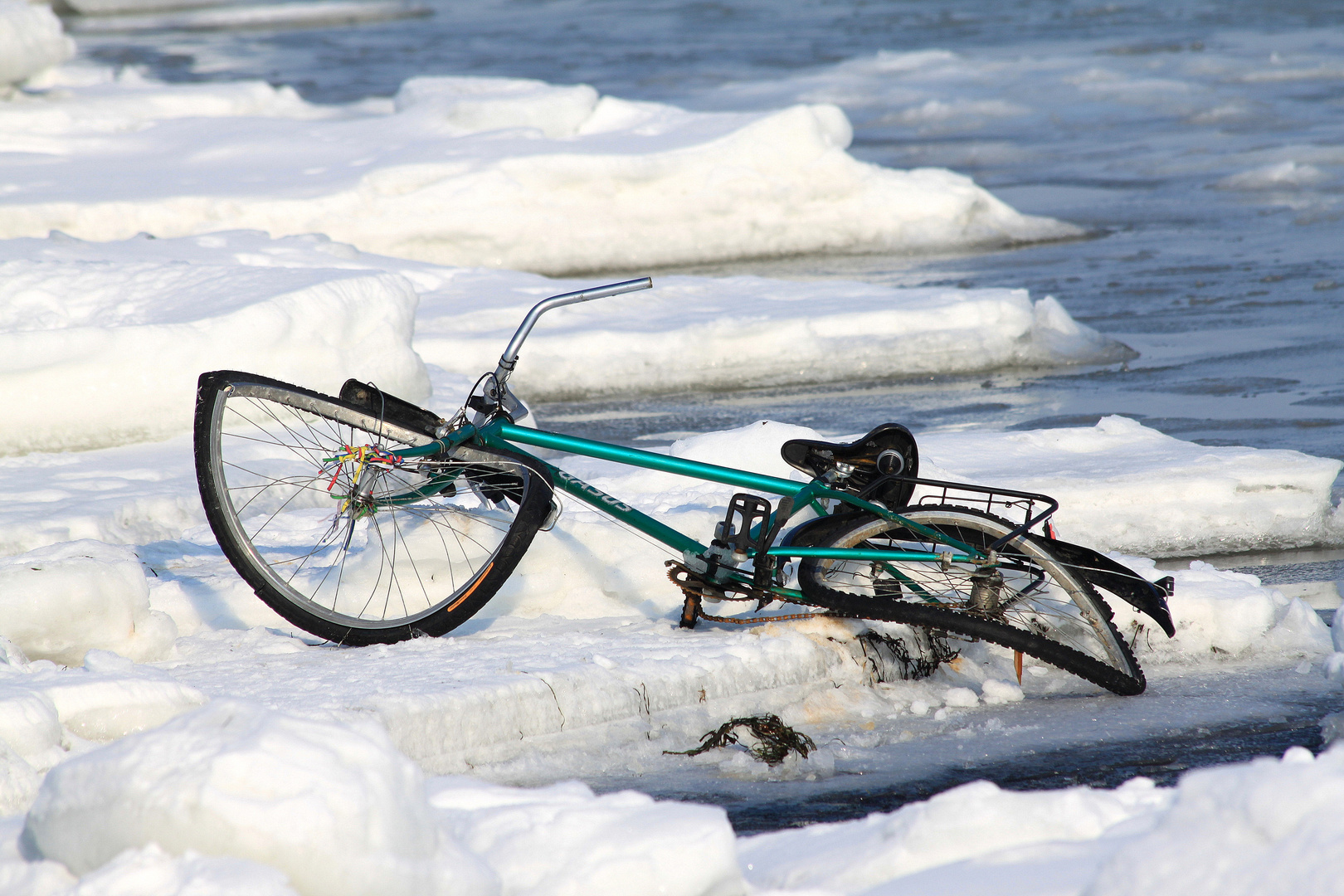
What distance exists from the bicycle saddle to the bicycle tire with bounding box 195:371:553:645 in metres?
0.72

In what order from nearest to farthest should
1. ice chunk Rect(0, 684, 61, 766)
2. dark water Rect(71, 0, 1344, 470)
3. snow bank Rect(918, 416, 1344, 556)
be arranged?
1. ice chunk Rect(0, 684, 61, 766)
2. snow bank Rect(918, 416, 1344, 556)
3. dark water Rect(71, 0, 1344, 470)

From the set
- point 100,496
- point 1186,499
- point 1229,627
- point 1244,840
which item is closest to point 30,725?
point 100,496

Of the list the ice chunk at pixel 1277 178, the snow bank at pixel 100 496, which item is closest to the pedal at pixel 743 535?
the snow bank at pixel 100 496

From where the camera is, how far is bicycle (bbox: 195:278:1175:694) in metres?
3.39

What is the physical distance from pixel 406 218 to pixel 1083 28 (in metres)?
20.4

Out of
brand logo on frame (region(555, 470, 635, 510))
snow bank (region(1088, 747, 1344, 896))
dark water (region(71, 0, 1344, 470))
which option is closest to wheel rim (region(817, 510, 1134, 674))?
brand logo on frame (region(555, 470, 635, 510))

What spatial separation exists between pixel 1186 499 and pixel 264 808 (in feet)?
12.5

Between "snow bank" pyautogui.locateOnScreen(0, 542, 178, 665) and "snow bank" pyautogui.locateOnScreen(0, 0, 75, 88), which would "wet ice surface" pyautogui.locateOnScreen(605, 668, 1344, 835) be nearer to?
"snow bank" pyautogui.locateOnScreen(0, 542, 178, 665)

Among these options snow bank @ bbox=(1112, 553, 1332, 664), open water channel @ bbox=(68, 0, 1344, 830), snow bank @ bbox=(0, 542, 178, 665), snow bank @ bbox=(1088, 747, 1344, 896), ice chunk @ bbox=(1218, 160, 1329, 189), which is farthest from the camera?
ice chunk @ bbox=(1218, 160, 1329, 189)

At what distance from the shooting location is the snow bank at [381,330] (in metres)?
5.02

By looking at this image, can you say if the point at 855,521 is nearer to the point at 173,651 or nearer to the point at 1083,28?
the point at 173,651

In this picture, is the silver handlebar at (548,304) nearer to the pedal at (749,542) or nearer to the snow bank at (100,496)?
the pedal at (749,542)

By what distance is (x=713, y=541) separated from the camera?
11.3 ft

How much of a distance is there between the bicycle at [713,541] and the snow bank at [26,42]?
11225mm
